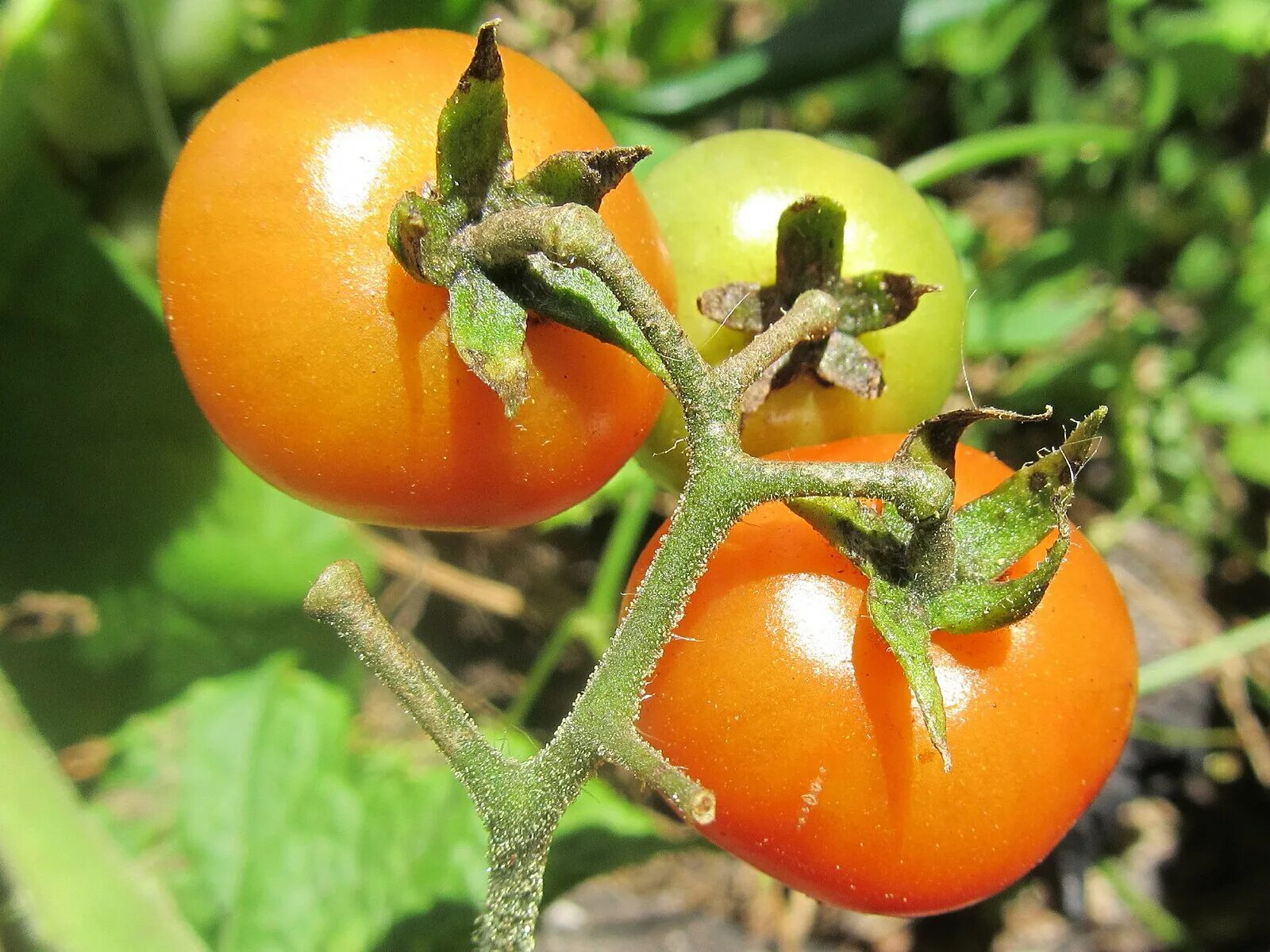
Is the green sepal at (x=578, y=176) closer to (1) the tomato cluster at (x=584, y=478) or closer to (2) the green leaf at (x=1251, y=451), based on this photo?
(1) the tomato cluster at (x=584, y=478)

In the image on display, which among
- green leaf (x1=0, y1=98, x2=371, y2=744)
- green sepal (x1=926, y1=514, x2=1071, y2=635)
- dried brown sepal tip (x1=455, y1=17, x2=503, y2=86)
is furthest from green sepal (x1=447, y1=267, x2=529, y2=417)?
green leaf (x1=0, y1=98, x2=371, y2=744)

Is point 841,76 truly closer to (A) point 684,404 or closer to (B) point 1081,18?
(B) point 1081,18

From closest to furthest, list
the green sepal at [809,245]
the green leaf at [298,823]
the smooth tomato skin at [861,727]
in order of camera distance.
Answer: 1. the smooth tomato skin at [861,727]
2. the green sepal at [809,245]
3. the green leaf at [298,823]

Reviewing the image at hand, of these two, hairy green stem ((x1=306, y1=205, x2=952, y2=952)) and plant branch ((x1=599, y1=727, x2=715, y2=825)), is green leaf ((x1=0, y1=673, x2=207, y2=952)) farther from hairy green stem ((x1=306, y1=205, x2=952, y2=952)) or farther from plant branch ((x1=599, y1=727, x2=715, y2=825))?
plant branch ((x1=599, y1=727, x2=715, y2=825))

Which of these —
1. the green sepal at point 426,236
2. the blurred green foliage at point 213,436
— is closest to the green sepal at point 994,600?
the green sepal at point 426,236

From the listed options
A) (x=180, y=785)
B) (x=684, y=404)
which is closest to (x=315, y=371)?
(x=684, y=404)
